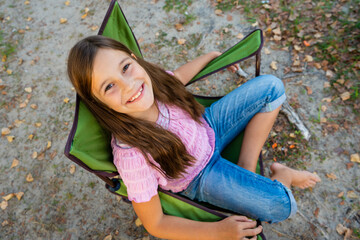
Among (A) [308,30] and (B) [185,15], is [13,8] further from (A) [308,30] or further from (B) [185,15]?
(A) [308,30]

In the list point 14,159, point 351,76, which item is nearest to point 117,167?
point 14,159

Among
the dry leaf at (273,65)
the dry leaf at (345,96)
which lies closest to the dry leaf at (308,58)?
the dry leaf at (273,65)

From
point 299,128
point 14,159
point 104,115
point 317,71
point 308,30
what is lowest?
point 14,159

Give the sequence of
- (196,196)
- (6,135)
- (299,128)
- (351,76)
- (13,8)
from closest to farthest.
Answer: (196,196) → (299,128) → (351,76) → (6,135) → (13,8)

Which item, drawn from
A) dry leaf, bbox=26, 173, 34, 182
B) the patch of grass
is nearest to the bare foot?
the patch of grass

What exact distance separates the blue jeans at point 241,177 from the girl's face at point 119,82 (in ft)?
2.35

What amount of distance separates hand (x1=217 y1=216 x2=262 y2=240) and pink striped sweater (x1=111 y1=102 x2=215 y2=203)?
0.40 m

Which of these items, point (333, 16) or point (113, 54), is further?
point (333, 16)

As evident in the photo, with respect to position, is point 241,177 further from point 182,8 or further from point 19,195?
point 182,8

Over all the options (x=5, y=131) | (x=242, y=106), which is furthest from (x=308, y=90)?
(x=5, y=131)

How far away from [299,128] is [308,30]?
1339 mm

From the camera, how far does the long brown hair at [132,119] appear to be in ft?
4.74

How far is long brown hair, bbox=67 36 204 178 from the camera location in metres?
1.44

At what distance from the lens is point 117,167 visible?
153cm
